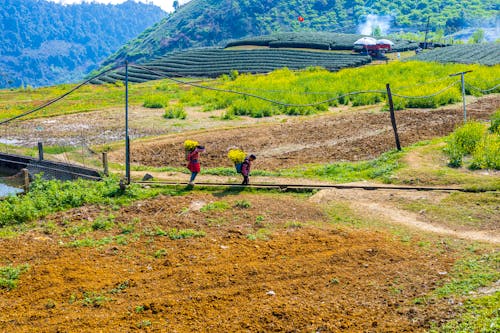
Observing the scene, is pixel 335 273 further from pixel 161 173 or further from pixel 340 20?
pixel 340 20

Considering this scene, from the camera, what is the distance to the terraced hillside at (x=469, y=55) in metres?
48.5

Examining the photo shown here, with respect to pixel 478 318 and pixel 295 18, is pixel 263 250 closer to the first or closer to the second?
pixel 478 318

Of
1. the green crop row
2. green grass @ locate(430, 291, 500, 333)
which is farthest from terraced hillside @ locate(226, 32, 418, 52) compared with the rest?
green grass @ locate(430, 291, 500, 333)

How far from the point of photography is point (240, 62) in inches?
2383

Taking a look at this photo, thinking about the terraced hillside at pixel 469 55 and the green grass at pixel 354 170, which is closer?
the green grass at pixel 354 170

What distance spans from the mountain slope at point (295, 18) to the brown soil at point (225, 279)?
99401mm

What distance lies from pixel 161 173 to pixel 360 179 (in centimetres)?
616

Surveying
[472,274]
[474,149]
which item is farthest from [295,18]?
[472,274]

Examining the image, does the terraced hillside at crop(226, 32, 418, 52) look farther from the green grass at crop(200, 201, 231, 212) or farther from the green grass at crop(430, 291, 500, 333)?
the green grass at crop(430, 291, 500, 333)

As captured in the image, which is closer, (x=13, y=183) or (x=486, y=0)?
(x=13, y=183)

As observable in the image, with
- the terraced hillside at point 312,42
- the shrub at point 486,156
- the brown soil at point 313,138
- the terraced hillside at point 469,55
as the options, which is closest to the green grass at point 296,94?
the brown soil at point 313,138

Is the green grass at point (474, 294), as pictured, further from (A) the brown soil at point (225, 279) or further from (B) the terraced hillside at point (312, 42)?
(B) the terraced hillside at point (312, 42)

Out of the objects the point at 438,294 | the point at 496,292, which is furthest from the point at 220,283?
the point at 496,292

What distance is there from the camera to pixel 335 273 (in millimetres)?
10336
